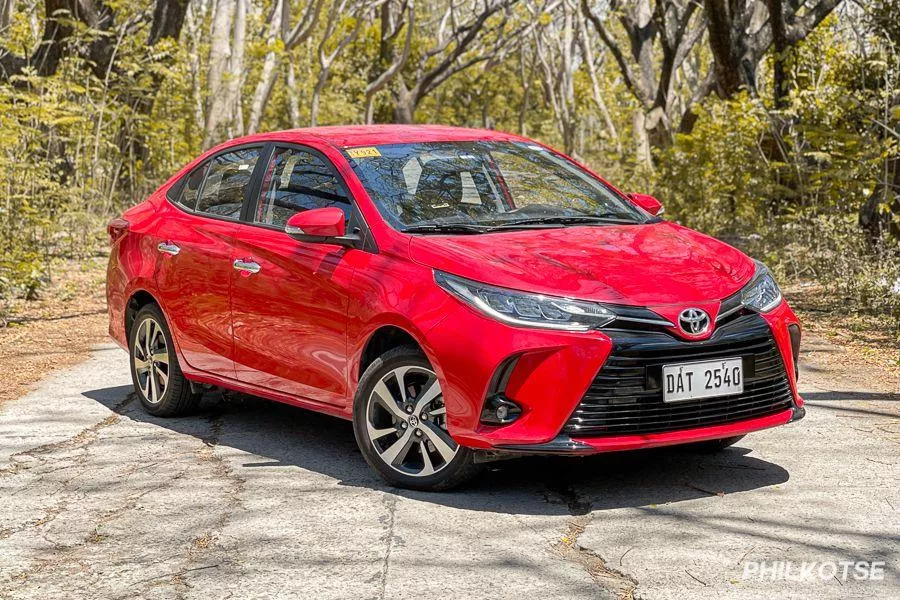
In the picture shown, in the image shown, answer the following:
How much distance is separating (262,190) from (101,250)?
13.4 metres

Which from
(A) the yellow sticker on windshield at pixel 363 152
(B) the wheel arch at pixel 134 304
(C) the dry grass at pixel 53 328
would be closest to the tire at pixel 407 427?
(A) the yellow sticker on windshield at pixel 363 152

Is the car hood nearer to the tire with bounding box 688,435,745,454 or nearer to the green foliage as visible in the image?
the tire with bounding box 688,435,745,454

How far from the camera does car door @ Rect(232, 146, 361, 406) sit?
252 inches

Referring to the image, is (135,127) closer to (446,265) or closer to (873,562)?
(446,265)

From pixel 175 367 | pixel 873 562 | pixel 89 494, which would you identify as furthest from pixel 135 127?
pixel 873 562

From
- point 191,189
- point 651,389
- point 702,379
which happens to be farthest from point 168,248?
point 702,379

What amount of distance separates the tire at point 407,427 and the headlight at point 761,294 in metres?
1.39

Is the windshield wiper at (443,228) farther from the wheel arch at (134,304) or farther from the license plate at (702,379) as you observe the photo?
the wheel arch at (134,304)

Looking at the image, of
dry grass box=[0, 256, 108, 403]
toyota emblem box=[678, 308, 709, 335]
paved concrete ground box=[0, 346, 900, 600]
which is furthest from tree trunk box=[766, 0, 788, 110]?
toyota emblem box=[678, 308, 709, 335]

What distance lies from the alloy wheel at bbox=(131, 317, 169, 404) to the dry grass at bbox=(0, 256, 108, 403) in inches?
49.5

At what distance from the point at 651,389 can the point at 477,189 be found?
5.52 feet

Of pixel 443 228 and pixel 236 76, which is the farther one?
pixel 236 76

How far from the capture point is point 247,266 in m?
6.97

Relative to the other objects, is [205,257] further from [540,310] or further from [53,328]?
[53,328]
